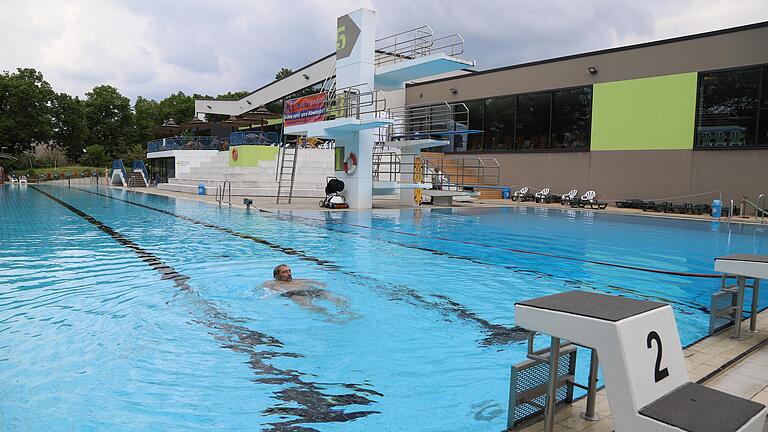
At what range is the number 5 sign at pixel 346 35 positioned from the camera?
57.3 feet

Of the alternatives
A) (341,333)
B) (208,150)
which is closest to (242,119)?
(208,150)

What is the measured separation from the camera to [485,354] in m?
4.18

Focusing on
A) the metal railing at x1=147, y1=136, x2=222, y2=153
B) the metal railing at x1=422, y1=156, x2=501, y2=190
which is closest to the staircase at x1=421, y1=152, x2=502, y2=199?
the metal railing at x1=422, y1=156, x2=501, y2=190

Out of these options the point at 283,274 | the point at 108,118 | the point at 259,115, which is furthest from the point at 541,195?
the point at 108,118

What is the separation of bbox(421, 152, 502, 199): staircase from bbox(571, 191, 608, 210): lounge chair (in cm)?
505

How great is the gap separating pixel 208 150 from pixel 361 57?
16.3m

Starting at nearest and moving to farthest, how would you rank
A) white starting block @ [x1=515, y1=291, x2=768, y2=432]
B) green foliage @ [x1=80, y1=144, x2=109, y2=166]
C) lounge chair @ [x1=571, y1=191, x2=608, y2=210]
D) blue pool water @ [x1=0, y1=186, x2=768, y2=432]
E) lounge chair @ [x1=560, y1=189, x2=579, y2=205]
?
white starting block @ [x1=515, y1=291, x2=768, y2=432], blue pool water @ [x1=0, y1=186, x2=768, y2=432], lounge chair @ [x1=571, y1=191, x2=608, y2=210], lounge chair @ [x1=560, y1=189, x2=579, y2=205], green foliage @ [x1=80, y1=144, x2=109, y2=166]

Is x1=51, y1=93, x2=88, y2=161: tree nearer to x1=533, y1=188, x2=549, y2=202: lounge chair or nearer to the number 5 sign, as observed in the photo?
the number 5 sign

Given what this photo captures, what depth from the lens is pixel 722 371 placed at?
338 cm

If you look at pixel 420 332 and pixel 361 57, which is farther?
pixel 361 57

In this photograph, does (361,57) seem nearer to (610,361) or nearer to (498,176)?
(498,176)

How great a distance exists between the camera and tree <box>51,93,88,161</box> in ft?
191

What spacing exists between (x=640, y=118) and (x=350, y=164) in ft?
42.0

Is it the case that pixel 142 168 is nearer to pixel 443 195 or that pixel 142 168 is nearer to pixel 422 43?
pixel 443 195
